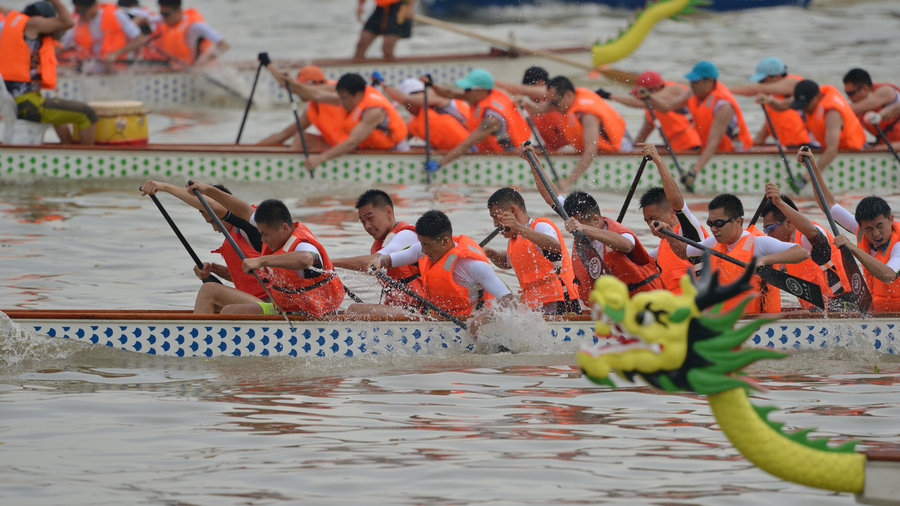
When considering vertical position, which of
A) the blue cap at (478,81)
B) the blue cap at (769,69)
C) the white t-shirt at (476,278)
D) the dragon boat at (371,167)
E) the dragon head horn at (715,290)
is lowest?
the dragon boat at (371,167)

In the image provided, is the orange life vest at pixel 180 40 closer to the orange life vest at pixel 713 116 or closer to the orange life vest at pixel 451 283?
the orange life vest at pixel 713 116

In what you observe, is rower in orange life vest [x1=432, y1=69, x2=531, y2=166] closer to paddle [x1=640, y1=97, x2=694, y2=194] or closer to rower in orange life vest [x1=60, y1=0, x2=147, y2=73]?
paddle [x1=640, y1=97, x2=694, y2=194]

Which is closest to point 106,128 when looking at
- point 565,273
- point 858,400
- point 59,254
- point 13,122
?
point 13,122

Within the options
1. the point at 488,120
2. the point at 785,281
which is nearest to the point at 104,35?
the point at 488,120

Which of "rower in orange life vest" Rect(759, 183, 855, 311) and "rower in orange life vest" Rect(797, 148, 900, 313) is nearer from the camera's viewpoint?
"rower in orange life vest" Rect(797, 148, 900, 313)

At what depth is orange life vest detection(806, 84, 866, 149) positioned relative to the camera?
1232 centimetres

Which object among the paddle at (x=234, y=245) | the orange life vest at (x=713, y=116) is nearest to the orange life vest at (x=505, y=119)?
the orange life vest at (x=713, y=116)

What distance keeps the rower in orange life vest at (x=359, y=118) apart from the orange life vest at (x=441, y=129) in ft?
0.61

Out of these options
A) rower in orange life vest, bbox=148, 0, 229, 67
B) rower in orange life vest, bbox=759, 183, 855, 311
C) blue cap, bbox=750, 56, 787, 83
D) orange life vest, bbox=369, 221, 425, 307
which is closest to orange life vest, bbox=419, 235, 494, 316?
orange life vest, bbox=369, 221, 425, 307

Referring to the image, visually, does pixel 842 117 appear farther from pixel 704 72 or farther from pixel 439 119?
pixel 439 119

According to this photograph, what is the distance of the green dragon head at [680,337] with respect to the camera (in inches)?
152

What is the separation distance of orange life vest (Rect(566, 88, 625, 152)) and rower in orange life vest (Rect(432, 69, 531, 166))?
507 millimetres

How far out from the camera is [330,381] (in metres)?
7.09

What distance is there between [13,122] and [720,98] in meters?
6.72
